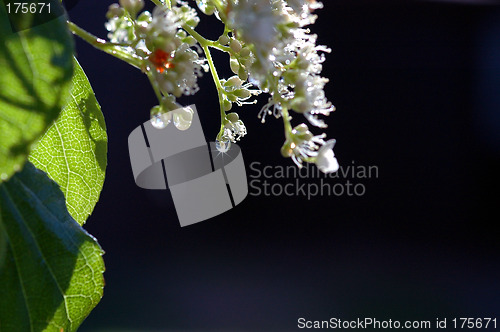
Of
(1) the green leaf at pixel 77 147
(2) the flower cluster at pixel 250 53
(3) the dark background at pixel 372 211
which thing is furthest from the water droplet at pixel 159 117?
(3) the dark background at pixel 372 211

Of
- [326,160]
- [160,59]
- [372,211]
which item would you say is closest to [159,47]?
[160,59]

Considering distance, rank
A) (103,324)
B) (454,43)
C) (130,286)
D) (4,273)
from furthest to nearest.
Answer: (454,43), (130,286), (103,324), (4,273)

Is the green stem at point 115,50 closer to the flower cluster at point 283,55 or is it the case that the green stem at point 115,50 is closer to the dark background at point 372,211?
the flower cluster at point 283,55

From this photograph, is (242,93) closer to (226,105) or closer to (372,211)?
(226,105)

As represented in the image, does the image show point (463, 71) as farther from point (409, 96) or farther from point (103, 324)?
point (103, 324)

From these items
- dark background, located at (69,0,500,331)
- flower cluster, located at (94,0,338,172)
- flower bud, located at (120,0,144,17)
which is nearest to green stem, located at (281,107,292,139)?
flower cluster, located at (94,0,338,172)

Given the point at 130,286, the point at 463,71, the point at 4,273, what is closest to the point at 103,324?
the point at 130,286

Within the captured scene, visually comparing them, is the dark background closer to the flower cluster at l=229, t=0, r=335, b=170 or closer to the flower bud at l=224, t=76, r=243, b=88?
the flower bud at l=224, t=76, r=243, b=88
